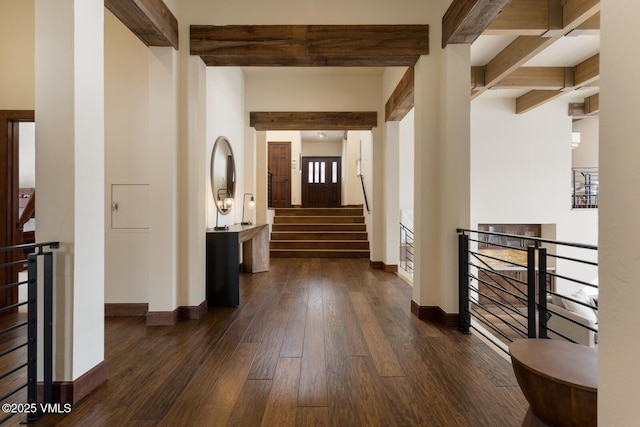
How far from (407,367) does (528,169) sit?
679cm

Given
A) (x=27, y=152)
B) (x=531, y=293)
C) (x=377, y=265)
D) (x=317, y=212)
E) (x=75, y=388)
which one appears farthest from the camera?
(x=317, y=212)

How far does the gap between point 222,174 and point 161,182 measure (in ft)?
5.07

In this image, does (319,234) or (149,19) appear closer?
(149,19)

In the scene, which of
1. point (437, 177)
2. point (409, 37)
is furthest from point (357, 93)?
point (437, 177)

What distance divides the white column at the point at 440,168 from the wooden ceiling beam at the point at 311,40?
0.26 metres

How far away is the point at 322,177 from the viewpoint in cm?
1203

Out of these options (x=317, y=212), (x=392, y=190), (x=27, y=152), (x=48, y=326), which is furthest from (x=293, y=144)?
(x=48, y=326)

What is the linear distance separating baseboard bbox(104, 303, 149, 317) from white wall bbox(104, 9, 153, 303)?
58mm

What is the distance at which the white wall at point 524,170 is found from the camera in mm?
7277

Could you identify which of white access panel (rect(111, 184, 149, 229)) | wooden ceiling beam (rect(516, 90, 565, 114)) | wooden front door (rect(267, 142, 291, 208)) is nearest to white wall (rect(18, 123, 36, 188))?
white access panel (rect(111, 184, 149, 229))

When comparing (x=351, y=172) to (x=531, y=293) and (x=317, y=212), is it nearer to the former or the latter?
(x=317, y=212)

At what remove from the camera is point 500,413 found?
5.52 ft

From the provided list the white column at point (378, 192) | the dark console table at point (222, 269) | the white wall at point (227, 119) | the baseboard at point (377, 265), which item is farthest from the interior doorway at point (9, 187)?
the baseboard at point (377, 265)

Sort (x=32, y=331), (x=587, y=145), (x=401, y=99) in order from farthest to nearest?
(x=587, y=145) < (x=401, y=99) < (x=32, y=331)
